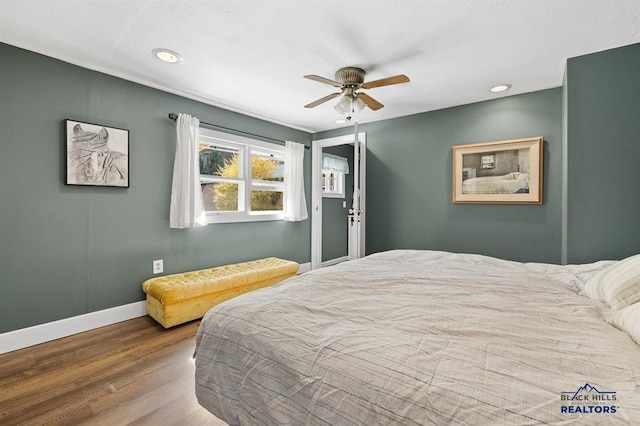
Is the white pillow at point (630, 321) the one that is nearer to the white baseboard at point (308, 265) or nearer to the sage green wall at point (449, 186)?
the sage green wall at point (449, 186)

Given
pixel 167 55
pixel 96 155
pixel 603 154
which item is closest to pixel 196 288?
pixel 96 155

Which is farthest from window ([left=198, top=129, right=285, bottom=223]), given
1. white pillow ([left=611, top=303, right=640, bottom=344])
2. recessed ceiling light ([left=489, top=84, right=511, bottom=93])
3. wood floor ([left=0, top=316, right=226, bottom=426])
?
white pillow ([left=611, top=303, right=640, bottom=344])

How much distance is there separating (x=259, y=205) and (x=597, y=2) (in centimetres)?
374

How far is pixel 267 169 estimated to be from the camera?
4.29 m

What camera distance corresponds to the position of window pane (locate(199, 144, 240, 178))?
11.6 ft

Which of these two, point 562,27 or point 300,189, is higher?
point 562,27

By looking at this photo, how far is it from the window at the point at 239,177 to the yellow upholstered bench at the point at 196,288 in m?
0.74

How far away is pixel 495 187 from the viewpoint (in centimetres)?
324

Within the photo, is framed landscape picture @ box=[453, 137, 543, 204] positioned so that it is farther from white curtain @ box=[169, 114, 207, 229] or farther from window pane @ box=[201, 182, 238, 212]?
white curtain @ box=[169, 114, 207, 229]

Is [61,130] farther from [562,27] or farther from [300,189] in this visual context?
[562,27]

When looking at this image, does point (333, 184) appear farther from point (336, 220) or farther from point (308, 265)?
point (308, 265)

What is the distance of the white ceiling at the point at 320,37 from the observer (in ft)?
5.82

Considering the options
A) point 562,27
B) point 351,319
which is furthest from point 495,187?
point 351,319

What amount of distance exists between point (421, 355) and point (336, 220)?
185 inches
